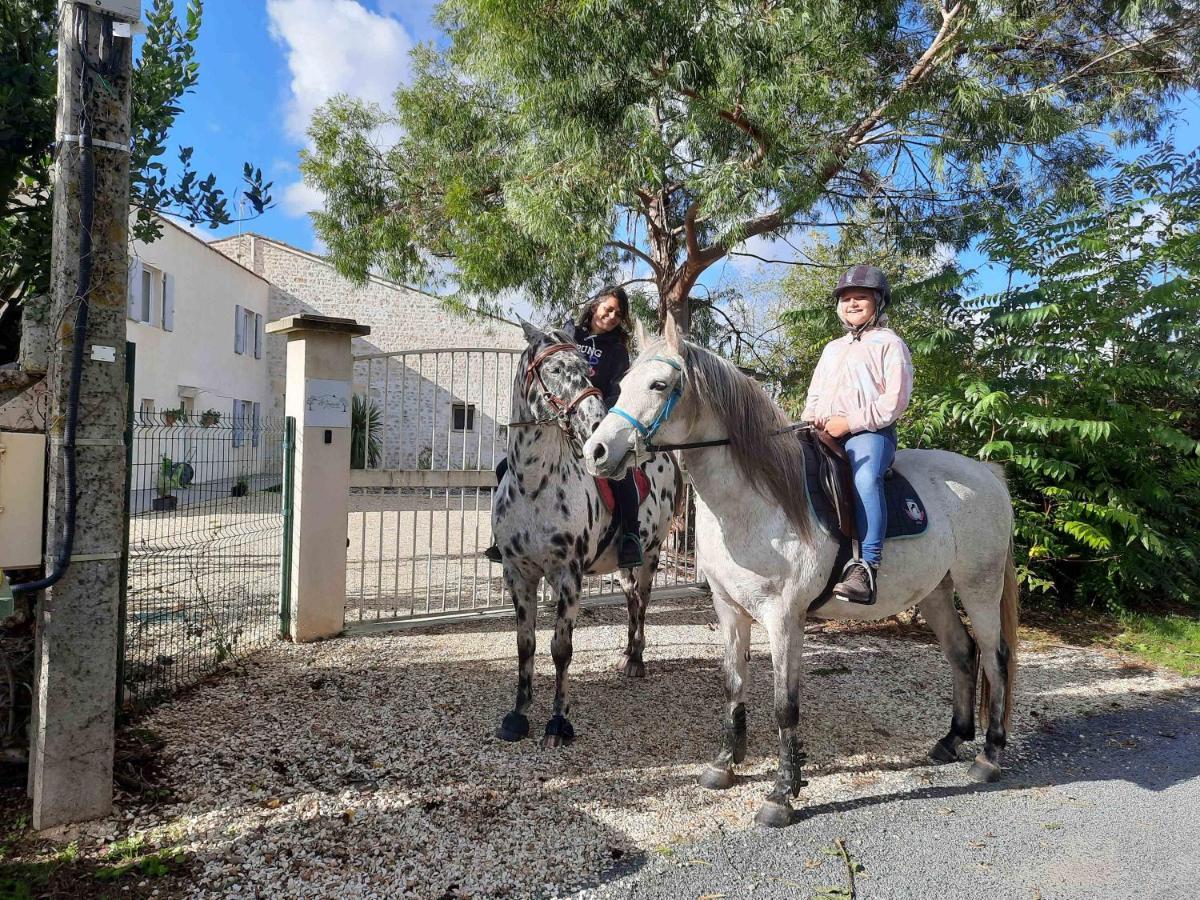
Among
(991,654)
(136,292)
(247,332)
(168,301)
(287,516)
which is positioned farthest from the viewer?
(247,332)

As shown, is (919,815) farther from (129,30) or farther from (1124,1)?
(1124,1)

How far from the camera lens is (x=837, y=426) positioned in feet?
11.2

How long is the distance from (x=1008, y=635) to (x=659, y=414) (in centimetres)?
257

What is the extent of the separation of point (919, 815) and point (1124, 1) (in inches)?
305

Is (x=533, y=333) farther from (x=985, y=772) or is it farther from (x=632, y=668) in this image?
(x=985, y=772)

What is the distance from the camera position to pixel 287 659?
5117mm

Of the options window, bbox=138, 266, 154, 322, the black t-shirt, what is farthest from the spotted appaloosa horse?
window, bbox=138, 266, 154, 322

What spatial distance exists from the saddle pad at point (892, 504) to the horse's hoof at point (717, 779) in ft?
4.33

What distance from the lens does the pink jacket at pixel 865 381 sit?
129 inches

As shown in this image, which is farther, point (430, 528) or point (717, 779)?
point (430, 528)

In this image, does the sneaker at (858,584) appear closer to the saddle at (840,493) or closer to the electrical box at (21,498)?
the saddle at (840,493)

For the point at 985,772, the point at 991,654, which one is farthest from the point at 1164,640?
the point at 985,772

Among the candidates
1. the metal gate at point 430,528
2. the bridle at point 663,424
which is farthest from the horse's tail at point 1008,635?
the metal gate at point 430,528

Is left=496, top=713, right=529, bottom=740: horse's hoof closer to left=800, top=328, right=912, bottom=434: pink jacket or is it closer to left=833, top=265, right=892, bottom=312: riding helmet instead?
left=800, top=328, right=912, bottom=434: pink jacket
